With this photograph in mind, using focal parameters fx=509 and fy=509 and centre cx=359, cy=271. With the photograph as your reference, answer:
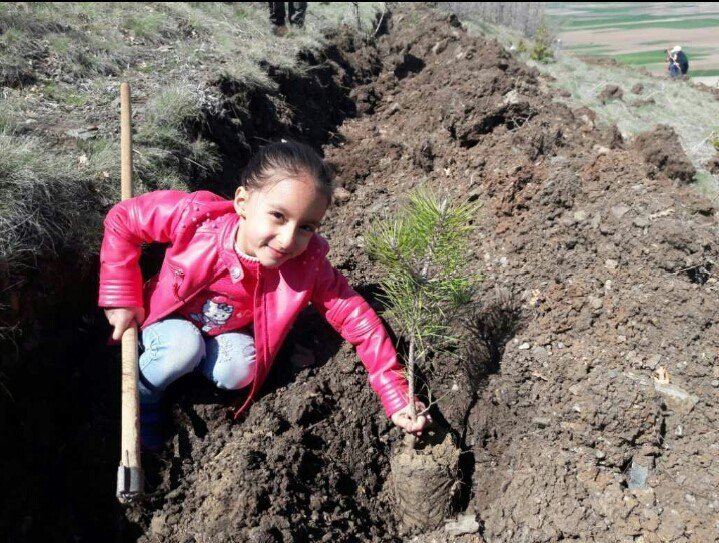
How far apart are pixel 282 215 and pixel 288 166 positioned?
0.19 metres

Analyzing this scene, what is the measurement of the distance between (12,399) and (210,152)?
1860mm

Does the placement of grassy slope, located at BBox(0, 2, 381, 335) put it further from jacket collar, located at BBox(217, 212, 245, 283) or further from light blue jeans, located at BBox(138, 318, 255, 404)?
jacket collar, located at BBox(217, 212, 245, 283)

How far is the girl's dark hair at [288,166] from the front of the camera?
6.37 feet

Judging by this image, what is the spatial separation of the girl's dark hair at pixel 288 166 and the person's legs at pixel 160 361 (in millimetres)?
739

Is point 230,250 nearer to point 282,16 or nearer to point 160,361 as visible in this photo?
point 160,361

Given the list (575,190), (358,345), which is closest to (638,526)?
(358,345)

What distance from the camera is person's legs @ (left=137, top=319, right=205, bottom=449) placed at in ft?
7.25

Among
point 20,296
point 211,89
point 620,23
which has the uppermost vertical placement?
point 620,23

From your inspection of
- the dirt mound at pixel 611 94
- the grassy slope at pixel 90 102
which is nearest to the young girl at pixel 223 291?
the grassy slope at pixel 90 102

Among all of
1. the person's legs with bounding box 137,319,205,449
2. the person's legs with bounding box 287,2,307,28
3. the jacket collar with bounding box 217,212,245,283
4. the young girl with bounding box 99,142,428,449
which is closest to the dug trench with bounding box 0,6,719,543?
the person's legs with bounding box 137,319,205,449

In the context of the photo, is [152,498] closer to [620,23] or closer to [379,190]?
[379,190]

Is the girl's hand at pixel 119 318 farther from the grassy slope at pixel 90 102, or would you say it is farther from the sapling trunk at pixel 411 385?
the sapling trunk at pixel 411 385

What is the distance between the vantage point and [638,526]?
1884 mm

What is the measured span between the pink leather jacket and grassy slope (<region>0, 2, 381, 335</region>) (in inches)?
12.8
